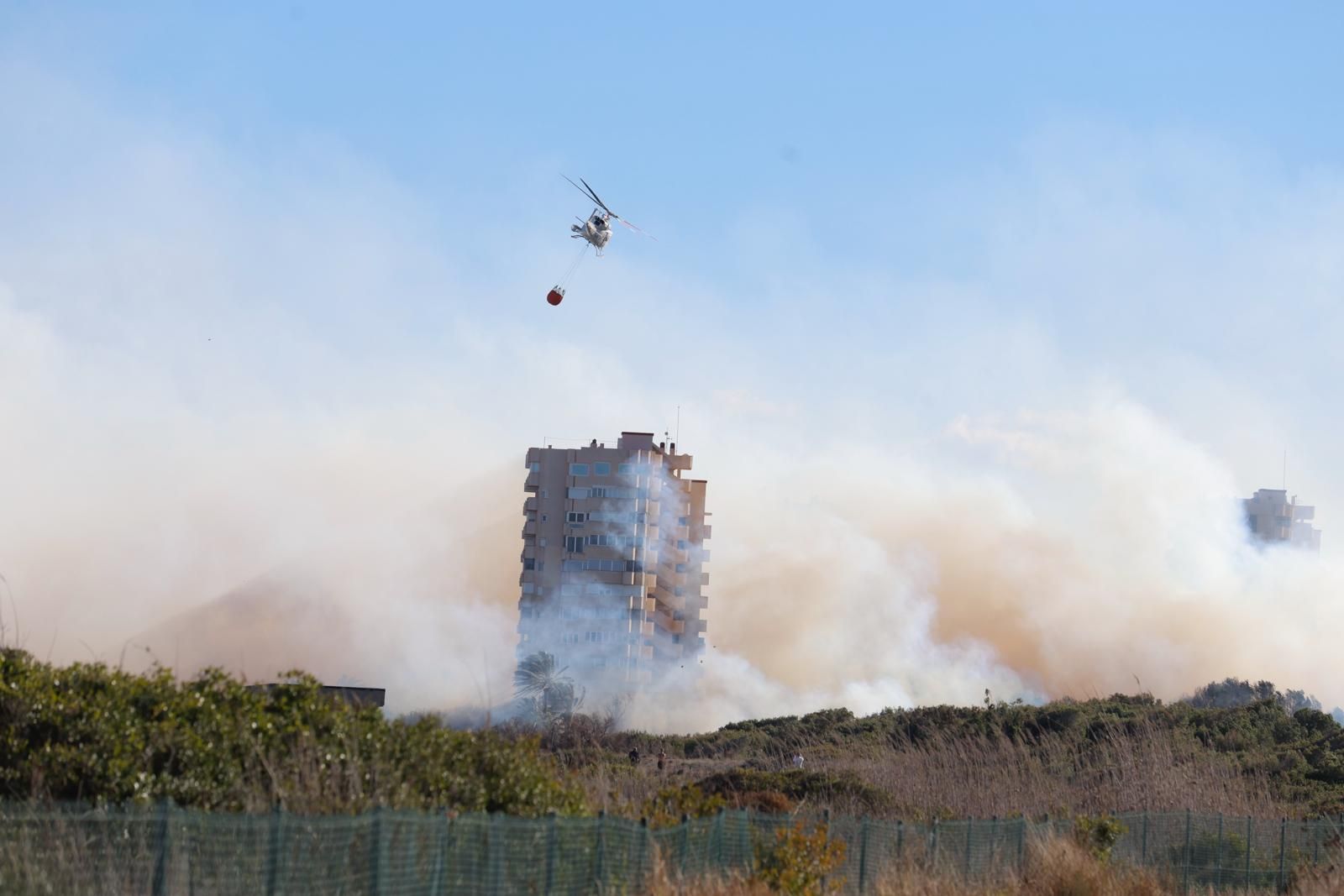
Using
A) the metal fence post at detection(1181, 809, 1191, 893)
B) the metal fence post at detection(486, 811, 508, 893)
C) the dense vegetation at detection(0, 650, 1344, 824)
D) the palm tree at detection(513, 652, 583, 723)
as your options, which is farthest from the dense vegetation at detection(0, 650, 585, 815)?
the palm tree at detection(513, 652, 583, 723)

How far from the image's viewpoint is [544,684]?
12475 centimetres

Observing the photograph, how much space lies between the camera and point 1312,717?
242 ft

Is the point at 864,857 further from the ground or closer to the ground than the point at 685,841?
closer to the ground

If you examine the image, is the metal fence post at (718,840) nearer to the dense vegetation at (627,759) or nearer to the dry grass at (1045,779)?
the dense vegetation at (627,759)

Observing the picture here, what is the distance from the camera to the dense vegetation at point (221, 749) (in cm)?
1681

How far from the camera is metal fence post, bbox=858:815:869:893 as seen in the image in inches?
931

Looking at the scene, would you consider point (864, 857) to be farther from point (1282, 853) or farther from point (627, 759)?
point (627, 759)

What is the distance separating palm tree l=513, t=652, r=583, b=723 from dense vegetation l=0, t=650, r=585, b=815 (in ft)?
324

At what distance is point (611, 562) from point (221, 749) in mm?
125736

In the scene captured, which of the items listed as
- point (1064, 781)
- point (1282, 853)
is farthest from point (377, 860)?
point (1064, 781)

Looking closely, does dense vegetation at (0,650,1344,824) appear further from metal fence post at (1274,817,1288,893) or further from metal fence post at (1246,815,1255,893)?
metal fence post at (1274,817,1288,893)

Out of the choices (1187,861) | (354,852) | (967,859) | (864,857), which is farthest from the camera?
(1187,861)

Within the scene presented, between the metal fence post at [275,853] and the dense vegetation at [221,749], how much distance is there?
1596 mm

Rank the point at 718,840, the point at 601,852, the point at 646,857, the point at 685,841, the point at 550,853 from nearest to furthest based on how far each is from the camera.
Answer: the point at 550,853
the point at 601,852
the point at 646,857
the point at 685,841
the point at 718,840
